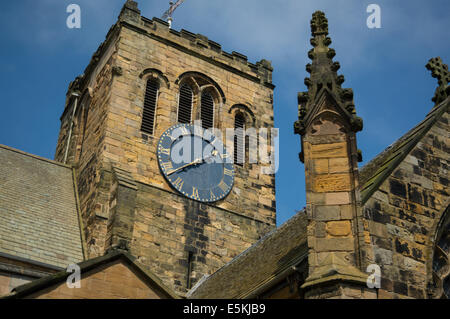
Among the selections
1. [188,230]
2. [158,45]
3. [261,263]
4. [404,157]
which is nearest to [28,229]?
[188,230]

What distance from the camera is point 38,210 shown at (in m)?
19.8

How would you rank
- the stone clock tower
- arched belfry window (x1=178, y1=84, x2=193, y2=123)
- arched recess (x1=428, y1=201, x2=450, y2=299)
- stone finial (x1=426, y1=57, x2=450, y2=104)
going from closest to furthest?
arched recess (x1=428, y1=201, x2=450, y2=299), stone finial (x1=426, y1=57, x2=450, y2=104), the stone clock tower, arched belfry window (x1=178, y1=84, x2=193, y2=123)

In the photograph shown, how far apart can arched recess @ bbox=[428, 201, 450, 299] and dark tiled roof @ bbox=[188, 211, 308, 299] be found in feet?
6.00

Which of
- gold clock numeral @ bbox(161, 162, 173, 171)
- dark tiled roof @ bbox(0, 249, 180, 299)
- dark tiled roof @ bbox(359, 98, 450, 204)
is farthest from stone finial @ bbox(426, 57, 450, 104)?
gold clock numeral @ bbox(161, 162, 173, 171)

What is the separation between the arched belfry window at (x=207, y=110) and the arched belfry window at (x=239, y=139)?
0.98 meters

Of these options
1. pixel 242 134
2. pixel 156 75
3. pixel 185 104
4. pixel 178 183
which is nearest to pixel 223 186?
pixel 178 183

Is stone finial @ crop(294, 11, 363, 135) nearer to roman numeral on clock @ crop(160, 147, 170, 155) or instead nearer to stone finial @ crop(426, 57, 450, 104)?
stone finial @ crop(426, 57, 450, 104)

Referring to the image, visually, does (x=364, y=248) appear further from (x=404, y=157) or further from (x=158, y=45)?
(x=158, y=45)

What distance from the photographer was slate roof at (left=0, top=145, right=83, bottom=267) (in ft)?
57.5

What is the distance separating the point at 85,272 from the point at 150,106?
42.8 ft

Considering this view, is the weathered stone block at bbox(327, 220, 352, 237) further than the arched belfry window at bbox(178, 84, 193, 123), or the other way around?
the arched belfry window at bbox(178, 84, 193, 123)

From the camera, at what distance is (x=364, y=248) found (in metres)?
8.63

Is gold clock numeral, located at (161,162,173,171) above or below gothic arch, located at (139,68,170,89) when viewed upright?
below
